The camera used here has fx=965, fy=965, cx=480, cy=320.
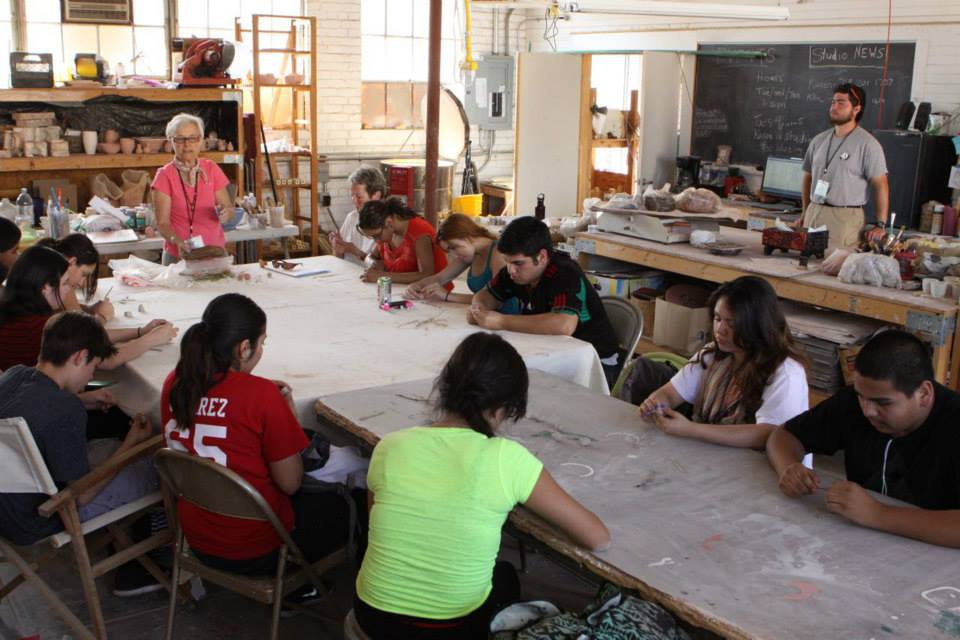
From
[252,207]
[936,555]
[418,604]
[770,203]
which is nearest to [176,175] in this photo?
[252,207]

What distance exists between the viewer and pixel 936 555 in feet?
7.09

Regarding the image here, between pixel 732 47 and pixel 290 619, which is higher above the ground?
pixel 732 47

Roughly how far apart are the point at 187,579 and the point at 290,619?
0.38 meters

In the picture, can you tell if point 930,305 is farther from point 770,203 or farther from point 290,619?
point 770,203

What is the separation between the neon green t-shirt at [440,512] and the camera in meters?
2.09

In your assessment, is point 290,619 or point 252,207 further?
point 252,207

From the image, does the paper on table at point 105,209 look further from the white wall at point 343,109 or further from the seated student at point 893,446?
the seated student at point 893,446

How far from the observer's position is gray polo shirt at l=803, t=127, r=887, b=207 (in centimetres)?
638

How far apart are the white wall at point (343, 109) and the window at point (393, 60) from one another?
14 cm

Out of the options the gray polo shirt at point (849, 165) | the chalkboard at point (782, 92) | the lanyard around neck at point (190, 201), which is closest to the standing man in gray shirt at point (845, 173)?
the gray polo shirt at point (849, 165)

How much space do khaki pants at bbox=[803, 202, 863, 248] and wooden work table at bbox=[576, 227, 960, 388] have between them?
46 centimetres

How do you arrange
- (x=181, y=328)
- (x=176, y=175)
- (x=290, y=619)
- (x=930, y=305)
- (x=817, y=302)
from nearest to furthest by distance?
(x=290, y=619), (x=181, y=328), (x=930, y=305), (x=817, y=302), (x=176, y=175)

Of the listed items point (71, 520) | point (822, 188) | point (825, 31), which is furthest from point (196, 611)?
point (825, 31)

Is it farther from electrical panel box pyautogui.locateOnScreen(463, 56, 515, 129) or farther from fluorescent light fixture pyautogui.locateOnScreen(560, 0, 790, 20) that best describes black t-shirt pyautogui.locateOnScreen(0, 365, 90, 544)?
electrical panel box pyautogui.locateOnScreen(463, 56, 515, 129)
